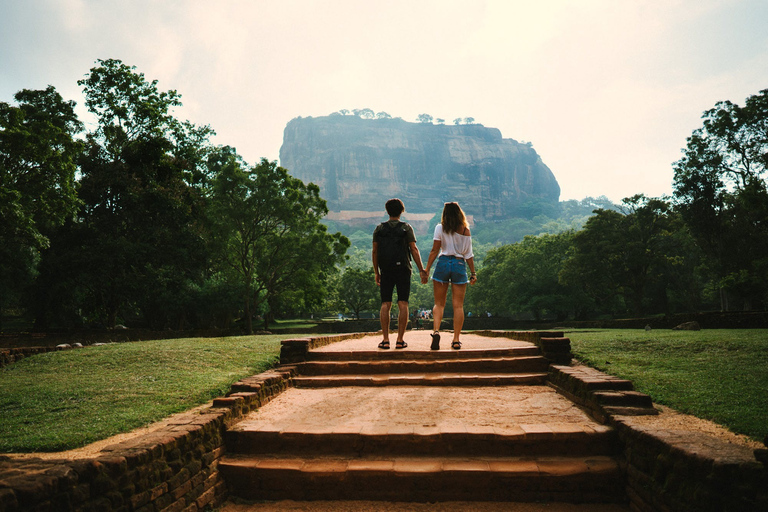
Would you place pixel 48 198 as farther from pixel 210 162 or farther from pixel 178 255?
pixel 210 162

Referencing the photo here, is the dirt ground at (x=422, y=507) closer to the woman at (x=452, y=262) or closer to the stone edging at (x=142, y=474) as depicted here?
the stone edging at (x=142, y=474)

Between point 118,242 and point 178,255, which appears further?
point 178,255

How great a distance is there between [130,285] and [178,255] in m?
2.94

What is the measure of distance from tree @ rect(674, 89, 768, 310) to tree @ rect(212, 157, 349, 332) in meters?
22.7

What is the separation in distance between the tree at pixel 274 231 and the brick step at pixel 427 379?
18.4 meters

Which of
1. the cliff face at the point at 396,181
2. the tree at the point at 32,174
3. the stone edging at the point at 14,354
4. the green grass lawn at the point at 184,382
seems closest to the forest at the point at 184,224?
the tree at the point at 32,174

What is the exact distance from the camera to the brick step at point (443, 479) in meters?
3.37

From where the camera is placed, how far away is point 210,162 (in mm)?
30344

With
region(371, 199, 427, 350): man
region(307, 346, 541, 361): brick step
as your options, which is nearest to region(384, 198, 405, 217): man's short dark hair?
region(371, 199, 427, 350): man

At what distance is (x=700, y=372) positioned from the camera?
552cm

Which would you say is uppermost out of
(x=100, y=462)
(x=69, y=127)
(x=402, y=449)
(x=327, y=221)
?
(x=327, y=221)

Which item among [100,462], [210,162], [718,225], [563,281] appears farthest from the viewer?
[563,281]

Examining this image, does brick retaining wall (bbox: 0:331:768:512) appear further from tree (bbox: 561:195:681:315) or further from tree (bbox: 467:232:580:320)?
tree (bbox: 467:232:580:320)

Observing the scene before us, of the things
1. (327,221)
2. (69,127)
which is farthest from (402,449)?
(327,221)
